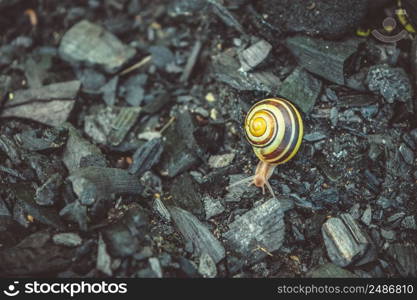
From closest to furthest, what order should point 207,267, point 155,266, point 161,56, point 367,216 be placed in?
1. point 155,266
2. point 207,267
3. point 367,216
4. point 161,56

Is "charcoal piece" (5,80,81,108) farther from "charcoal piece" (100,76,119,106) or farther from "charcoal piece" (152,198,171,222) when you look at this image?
"charcoal piece" (152,198,171,222)

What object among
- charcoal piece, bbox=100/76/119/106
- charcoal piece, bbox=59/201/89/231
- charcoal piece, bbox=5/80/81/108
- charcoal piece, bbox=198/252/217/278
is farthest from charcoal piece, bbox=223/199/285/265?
charcoal piece, bbox=5/80/81/108

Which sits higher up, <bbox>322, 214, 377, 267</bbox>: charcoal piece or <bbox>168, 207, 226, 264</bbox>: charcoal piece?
<bbox>168, 207, 226, 264</bbox>: charcoal piece

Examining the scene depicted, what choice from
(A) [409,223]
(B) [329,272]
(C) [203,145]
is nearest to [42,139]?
(C) [203,145]

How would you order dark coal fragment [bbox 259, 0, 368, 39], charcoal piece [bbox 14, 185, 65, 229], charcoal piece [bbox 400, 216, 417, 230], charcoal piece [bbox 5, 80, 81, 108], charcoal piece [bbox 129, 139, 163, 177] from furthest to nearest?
charcoal piece [bbox 5, 80, 81, 108] → charcoal piece [bbox 129, 139, 163, 177] → dark coal fragment [bbox 259, 0, 368, 39] → charcoal piece [bbox 400, 216, 417, 230] → charcoal piece [bbox 14, 185, 65, 229]

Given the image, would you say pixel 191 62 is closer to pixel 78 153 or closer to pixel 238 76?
pixel 238 76

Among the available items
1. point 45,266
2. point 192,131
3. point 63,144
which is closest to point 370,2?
point 192,131

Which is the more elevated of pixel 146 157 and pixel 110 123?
pixel 110 123

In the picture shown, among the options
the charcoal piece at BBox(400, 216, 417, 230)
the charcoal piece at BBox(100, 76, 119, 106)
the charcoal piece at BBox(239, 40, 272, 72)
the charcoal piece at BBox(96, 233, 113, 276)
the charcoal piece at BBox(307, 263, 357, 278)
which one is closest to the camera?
the charcoal piece at BBox(96, 233, 113, 276)
